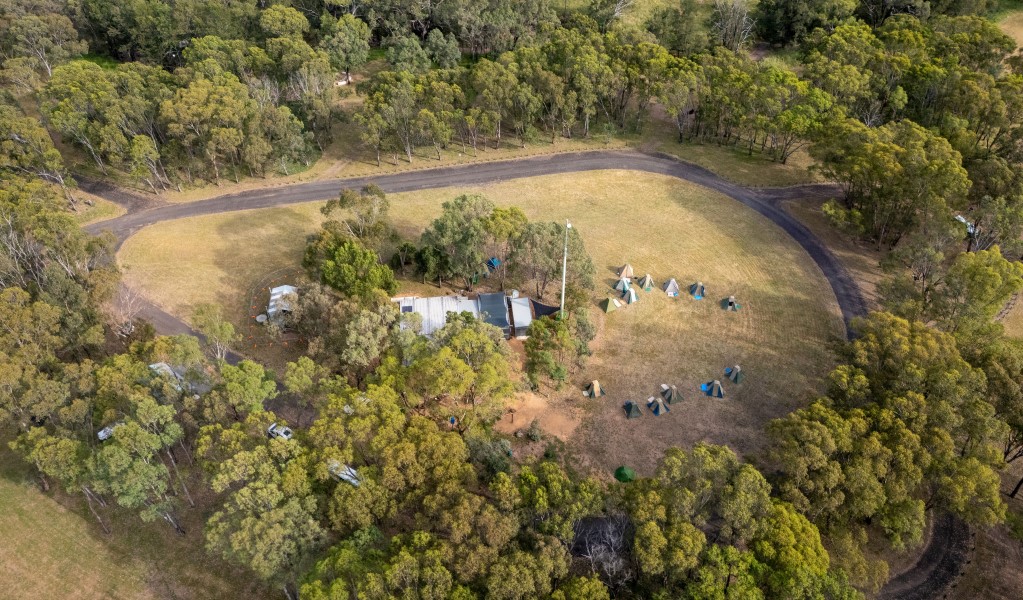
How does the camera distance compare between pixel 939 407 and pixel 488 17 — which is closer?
pixel 939 407

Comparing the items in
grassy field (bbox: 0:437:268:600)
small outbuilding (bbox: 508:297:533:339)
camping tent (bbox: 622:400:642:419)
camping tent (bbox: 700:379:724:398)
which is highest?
small outbuilding (bbox: 508:297:533:339)

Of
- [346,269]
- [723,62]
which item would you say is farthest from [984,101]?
[346,269]

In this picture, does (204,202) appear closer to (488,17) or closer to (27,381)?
(27,381)

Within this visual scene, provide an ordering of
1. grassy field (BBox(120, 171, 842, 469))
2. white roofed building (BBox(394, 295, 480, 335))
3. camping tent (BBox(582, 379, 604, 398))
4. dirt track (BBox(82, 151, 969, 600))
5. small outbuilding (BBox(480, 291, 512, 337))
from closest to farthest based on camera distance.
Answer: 1. grassy field (BBox(120, 171, 842, 469))
2. camping tent (BBox(582, 379, 604, 398))
3. white roofed building (BBox(394, 295, 480, 335))
4. small outbuilding (BBox(480, 291, 512, 337))
5. dirt track (BBox(82, 151, 969, 600))

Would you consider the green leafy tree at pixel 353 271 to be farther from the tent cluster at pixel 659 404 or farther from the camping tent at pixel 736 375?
the camping tent at pixel 736 375

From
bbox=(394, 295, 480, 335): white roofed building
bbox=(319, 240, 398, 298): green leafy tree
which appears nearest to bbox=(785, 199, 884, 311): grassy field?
bbox=(394, 295, 480, 335): white roofed building

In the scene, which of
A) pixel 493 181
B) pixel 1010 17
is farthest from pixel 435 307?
pixel 1010 17

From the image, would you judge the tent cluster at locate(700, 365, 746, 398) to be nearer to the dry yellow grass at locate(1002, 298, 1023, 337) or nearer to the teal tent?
the teal tent
